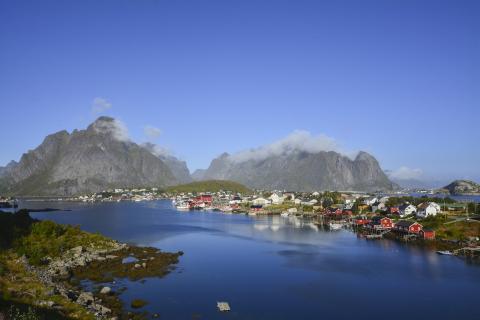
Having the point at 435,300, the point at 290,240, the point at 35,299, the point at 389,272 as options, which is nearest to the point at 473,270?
the point at 389,272

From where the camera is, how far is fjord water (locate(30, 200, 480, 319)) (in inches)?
1075

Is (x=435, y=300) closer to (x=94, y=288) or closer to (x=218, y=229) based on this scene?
(x=94, y=288)

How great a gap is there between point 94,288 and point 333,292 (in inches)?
692

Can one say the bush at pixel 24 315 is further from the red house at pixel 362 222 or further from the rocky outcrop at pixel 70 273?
the red house at pixel 362 222

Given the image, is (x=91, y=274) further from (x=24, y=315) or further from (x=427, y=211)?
(x=427, y=211)

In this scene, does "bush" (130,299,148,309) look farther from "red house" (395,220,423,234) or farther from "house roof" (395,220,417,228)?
"house roof" (395,220,417,228)

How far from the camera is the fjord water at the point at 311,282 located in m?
27.3

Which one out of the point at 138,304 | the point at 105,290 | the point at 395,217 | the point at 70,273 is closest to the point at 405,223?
the point at 395,217

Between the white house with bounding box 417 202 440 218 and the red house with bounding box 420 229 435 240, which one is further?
the white house with bounding box 417 202 440 218

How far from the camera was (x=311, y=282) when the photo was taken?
3444cm

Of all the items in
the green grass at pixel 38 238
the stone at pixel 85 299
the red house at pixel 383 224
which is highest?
the green grass at pixel 38 238

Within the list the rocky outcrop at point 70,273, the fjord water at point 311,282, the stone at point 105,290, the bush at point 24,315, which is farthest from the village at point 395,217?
the bush at point 24,315

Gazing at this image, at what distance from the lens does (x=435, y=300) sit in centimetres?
2952

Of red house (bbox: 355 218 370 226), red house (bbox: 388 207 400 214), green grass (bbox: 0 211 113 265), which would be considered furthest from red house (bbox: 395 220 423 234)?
green grass (bbox: 0 211 113 265)
